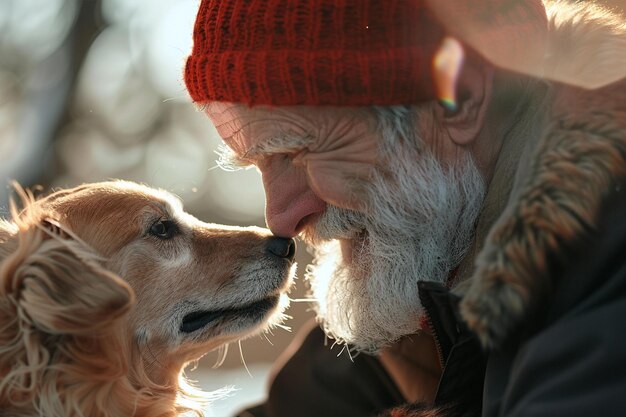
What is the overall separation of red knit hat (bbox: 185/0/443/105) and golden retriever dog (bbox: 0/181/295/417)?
74 cm

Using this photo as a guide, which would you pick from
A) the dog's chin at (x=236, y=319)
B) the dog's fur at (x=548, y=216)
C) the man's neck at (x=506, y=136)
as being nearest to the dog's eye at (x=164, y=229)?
the dog's chin at (x=236, y=319)

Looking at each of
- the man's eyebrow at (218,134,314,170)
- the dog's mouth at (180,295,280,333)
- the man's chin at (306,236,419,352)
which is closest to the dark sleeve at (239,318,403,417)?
the man's chin at (306,236,419,352)

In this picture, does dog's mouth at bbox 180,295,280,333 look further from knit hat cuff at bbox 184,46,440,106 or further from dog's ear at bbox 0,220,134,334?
knit hat cuff at bbox 184,46,440,106

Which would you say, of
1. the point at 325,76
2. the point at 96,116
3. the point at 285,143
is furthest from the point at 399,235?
the point at 96,116

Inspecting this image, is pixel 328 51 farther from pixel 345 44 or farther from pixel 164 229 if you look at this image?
pixel 164 229

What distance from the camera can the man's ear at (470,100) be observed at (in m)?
2.49

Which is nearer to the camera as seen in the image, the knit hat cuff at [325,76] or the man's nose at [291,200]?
the knit hat cuff at [325,76]

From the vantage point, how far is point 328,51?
248 centimetres

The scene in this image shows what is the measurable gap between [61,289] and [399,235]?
112 centimetres

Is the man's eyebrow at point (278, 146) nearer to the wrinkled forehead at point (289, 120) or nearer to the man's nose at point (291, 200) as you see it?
the wrinkled forehead at point (289, 120)

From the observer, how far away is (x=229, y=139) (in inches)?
114

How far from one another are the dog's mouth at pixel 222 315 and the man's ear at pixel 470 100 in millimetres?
1047


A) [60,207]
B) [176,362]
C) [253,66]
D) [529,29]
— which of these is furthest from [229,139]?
[529,29]

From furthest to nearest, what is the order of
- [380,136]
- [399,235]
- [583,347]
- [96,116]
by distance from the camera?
1. [96,116]
2. [399,235]
3. [380,136]
4. [583,347]
